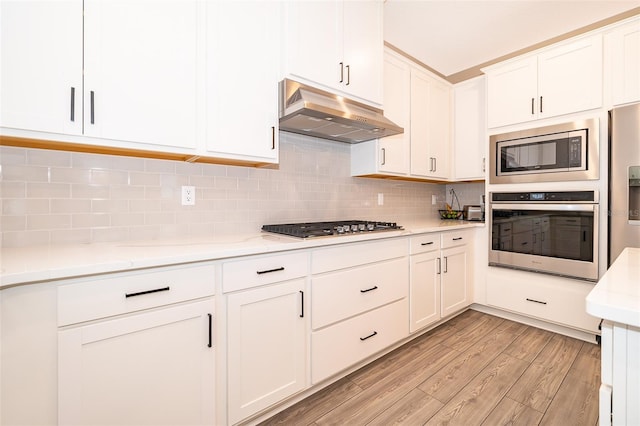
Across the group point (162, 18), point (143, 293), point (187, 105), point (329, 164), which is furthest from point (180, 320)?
point (329, 164)

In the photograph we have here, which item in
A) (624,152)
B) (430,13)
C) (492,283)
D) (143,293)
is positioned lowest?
(492,283)

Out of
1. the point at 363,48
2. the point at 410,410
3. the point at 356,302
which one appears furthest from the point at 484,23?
the point at 410,410

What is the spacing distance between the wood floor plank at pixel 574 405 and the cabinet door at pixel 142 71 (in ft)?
7.86

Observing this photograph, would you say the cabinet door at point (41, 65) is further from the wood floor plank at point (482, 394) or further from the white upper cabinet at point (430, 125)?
the white upper cabinet at point (430, 125)

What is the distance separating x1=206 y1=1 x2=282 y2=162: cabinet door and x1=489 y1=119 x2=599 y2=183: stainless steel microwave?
2.25m

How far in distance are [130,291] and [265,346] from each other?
0.68m

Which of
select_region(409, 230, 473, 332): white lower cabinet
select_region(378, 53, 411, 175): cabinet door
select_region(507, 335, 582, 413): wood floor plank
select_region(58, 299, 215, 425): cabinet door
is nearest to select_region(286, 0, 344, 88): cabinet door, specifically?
select_region(378, 53, 411, 175): cabinet door

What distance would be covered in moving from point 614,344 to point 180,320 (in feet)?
4.59

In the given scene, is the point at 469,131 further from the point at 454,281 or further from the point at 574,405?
the point at 574,405

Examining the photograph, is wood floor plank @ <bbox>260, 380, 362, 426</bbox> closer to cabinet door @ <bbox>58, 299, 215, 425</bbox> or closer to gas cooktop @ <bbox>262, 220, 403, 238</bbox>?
cabinet door @ <bbox>58, 299, 215, 425</bbox>

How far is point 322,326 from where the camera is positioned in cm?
172

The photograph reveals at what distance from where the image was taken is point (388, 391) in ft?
5.85

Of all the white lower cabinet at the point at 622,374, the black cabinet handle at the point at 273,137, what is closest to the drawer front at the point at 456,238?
the black cabinet handle at the point at 273,137

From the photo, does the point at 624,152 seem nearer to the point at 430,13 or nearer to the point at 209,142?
the point at 430,13
